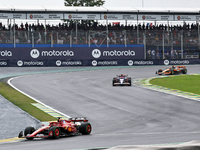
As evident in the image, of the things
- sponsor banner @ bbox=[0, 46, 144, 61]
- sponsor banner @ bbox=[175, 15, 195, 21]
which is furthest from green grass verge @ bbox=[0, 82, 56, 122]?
sponsor banner @ bbox=[175, 15, 195, 21]

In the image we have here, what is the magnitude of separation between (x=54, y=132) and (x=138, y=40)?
35.4m

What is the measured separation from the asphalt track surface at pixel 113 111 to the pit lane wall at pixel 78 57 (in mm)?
8260

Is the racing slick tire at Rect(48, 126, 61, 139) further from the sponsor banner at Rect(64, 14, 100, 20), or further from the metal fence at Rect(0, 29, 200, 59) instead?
the sponsor banner at Rect(64, 14, 100, 20)

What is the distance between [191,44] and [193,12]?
6641mm

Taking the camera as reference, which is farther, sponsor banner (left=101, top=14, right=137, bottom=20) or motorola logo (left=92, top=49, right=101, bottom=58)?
sponsor banner (left=101, top=14, right=137, bottom=20)

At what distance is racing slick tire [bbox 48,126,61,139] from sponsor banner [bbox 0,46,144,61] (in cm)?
3265

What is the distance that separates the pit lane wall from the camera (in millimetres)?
42844

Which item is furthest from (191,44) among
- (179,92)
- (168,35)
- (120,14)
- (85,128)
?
(85,128)

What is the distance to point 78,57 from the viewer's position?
1774 inches

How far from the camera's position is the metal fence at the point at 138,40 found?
44.6 m

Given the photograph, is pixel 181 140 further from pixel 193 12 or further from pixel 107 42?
pixel 193 12

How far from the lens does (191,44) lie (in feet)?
155

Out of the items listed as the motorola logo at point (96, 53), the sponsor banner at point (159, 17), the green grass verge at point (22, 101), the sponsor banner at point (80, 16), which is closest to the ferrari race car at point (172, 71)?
the motorola logo at point (96, 53)

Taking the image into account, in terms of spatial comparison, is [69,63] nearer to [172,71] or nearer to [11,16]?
[11,16]
